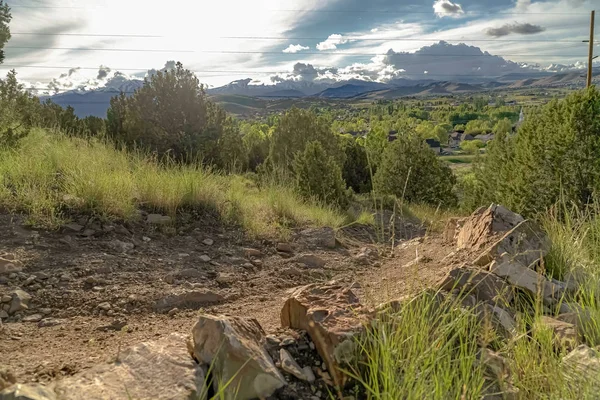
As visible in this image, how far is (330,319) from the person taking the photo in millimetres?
2107

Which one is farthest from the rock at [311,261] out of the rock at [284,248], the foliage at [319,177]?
the foliage at [319,177]

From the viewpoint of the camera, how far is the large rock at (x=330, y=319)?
75.5 inches

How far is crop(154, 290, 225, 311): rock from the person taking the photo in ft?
9.98

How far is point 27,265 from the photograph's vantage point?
3.31 m

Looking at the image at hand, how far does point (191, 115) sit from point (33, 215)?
224 inches

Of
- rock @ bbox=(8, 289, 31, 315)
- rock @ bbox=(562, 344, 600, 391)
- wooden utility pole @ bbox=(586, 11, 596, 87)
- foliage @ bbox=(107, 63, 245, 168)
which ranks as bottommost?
rock @ bbox=(562, 344, 600, 391)

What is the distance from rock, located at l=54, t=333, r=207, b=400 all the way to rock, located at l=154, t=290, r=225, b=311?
112 centimetres

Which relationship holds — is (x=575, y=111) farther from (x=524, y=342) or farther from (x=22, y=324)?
(x=22, y=324)

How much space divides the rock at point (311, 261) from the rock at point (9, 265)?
2433 mm

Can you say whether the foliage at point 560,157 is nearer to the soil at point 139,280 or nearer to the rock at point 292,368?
the soil at point 139,280

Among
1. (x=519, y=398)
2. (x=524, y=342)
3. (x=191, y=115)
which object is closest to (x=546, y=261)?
(x=524, y=342)

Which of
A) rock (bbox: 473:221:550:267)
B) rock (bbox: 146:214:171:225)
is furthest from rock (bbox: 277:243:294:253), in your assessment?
rock (bbox: 473:221:550:267)

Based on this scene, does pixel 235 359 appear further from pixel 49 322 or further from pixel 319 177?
pixel 319 177

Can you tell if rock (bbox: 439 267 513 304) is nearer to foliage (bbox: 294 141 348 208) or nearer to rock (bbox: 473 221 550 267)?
rock (bbox: 473 221 550 267)
